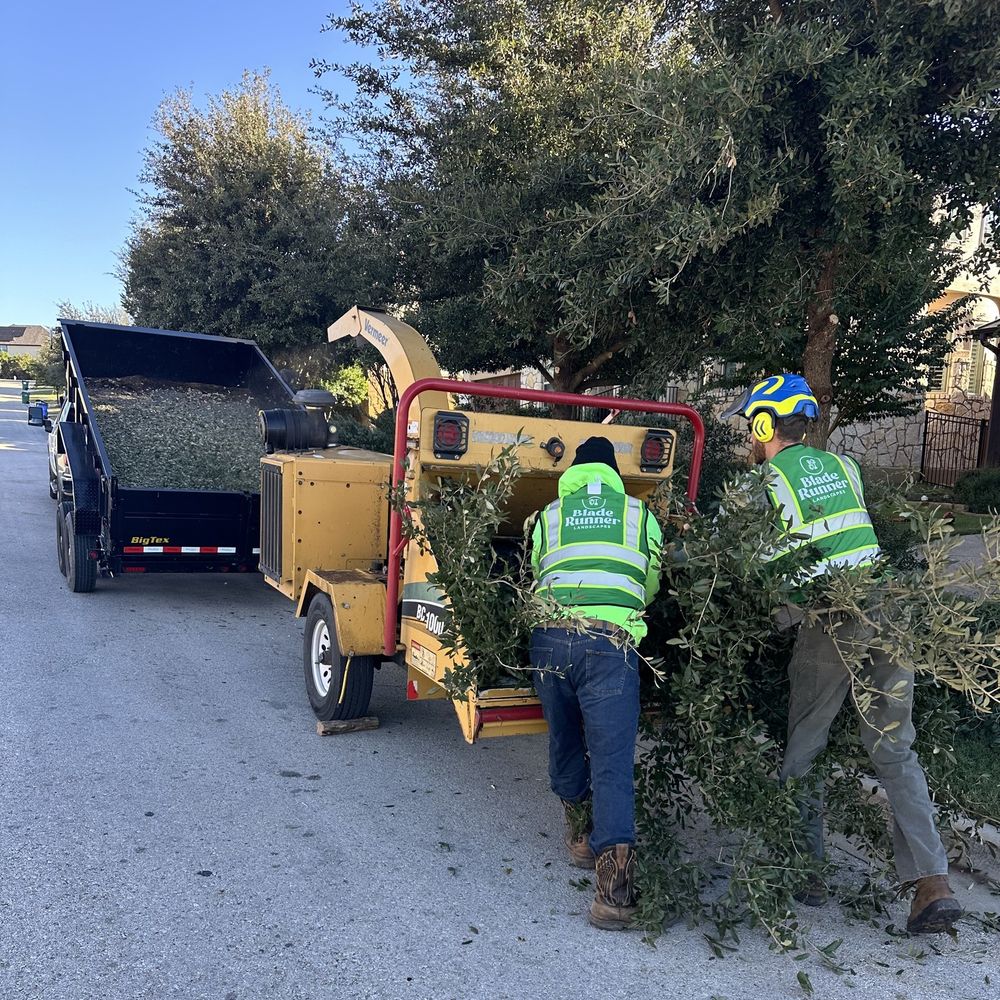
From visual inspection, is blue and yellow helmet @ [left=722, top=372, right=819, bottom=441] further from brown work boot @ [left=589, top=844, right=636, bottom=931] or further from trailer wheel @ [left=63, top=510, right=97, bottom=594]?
trailer wheel @ [left=63, top=510, right=97, bottom=594]

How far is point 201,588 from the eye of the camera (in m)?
9.62

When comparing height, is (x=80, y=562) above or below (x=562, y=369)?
below

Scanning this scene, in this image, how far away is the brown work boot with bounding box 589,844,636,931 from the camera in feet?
11.3

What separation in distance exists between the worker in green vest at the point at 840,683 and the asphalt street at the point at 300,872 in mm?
307

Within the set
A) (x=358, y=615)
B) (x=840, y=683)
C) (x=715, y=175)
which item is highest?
(x=715, y=175)

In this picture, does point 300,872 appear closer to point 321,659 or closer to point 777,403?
point 321,659

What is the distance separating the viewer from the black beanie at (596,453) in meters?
3.90

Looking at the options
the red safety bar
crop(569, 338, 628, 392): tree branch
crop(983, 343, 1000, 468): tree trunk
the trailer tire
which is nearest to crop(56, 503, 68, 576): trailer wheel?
the trailer tire

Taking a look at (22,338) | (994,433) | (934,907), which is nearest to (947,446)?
(994,433)

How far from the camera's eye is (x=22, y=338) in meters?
113

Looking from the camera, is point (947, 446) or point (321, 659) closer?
point (321, 659)

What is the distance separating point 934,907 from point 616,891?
3.92ft

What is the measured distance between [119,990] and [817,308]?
20.4 feet

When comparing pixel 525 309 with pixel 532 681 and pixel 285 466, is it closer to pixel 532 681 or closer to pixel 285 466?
pixel 285 466
